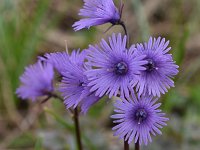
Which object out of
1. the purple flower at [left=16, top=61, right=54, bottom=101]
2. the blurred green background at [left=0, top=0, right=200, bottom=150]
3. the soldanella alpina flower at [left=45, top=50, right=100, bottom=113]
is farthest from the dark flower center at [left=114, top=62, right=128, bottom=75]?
the blurred green background at [left=0, top=0, right=200, bottom=150]

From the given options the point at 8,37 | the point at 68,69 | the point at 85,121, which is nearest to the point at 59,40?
the point at 8,37

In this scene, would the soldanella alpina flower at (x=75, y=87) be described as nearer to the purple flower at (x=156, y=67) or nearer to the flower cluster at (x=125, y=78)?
the flower cluster at (x=125, y=78)

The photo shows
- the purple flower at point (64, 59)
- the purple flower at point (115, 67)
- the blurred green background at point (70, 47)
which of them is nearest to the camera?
the purple flower at point (115, 67)

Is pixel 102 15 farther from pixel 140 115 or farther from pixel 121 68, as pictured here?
pixel 140 115

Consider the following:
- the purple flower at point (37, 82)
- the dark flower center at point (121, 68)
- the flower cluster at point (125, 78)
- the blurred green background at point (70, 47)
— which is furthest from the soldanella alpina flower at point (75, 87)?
the blurred green background at point (70, 47)

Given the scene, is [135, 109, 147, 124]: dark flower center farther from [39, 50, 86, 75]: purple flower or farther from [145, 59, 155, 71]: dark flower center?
[39, 50, 86, 75]: purple flower

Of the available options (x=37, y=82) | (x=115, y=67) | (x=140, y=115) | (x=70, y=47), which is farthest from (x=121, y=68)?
(x=70, y=47)

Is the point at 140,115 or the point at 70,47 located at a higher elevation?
the point at 70,47
